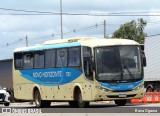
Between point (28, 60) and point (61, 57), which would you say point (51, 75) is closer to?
point (61, 57)

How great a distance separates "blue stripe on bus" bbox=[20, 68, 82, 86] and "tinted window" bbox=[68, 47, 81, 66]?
327 millimetres

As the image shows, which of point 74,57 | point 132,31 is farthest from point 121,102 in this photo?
point 132,31

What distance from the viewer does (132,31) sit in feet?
320

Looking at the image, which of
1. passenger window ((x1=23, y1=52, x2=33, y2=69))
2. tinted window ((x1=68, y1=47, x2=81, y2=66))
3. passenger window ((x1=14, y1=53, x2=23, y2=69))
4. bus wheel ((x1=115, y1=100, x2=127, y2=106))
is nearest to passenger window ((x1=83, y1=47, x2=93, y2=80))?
tinted window ((x1=68, y1=47, x2=81, y2=66))

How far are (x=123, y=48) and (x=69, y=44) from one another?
2.88 meters

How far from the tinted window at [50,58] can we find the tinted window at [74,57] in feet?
5.27

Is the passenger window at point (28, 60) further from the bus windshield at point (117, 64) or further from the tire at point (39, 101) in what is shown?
the bus windshield at point (117, 64)

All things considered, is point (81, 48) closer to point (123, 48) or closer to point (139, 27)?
point (123, 48)

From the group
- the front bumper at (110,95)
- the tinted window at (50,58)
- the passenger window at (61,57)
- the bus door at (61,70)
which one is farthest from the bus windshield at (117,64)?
the tinted window at (50,58)

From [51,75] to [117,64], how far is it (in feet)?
14.9

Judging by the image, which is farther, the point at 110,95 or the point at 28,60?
the point at 28,60

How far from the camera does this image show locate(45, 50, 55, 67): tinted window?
3066 cm

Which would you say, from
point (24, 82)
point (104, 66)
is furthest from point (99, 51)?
point (24, 82)

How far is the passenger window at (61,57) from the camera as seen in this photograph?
97.2 feet
